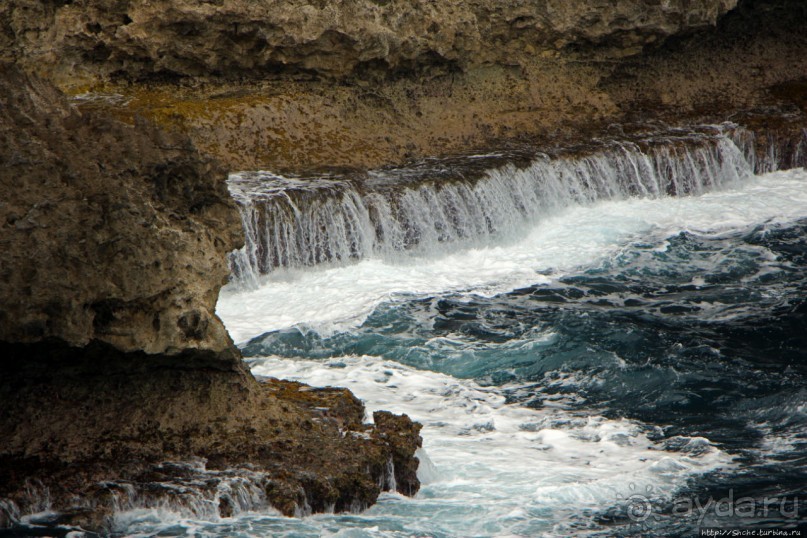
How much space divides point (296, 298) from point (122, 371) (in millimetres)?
6245

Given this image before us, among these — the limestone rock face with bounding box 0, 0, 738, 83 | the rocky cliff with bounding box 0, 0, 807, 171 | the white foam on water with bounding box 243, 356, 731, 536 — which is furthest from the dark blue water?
the limestone rock face with bounding box 0, 0, 738, 83

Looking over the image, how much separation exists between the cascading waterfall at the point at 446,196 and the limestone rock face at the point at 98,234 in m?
6.64

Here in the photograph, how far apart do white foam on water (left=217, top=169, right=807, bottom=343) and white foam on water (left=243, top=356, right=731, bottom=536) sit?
205 cm

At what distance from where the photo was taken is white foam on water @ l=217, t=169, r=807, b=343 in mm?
13461

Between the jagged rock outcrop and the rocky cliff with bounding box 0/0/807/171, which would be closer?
the jagged rock outcrop

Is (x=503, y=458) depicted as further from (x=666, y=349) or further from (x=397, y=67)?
(x=397, y=67)

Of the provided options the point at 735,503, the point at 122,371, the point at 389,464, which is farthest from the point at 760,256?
the point at 122,371

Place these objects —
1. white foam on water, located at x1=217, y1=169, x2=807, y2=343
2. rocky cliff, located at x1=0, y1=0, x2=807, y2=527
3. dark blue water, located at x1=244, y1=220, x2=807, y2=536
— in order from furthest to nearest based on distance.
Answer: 1. white foam on water, located at x1=217, y1=169, x2=807, y2=343
2. dark blue water, located at x1=244, y1=220, x2=807, y2=536
3. rocky cliff, located at x1=0, y1=0, x2=807, y2=527

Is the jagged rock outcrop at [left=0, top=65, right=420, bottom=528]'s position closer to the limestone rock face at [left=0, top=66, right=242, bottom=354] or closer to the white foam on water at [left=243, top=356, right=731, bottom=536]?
the limestone rock face at [left=0, top=66, right=242, bottom=354]

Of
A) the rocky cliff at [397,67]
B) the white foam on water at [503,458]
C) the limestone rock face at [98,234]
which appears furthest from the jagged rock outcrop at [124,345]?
the rocky cliff at [397,67]

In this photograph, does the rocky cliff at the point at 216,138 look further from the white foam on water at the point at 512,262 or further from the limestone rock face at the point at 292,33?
the white foam on water at the point at 512,262

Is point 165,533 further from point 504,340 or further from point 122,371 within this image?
point 504,340

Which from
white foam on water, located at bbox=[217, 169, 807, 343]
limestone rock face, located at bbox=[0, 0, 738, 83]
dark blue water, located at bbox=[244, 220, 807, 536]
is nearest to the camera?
dark blue water, located at bbox=[244, 220, 807, 536]

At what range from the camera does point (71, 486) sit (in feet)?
24.0
